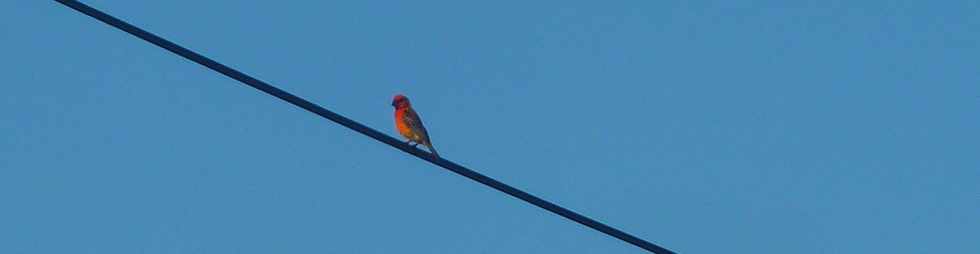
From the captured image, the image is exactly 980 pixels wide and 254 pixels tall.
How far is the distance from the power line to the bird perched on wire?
7.64 meters

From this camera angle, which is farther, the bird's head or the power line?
the bird's head

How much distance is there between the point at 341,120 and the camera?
34.3 feet

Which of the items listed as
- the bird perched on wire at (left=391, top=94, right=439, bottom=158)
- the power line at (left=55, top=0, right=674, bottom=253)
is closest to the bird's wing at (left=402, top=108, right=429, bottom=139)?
the bird perched on wire at (left=391, top=94, right=439, bottom=158)

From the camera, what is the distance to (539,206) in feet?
34.4

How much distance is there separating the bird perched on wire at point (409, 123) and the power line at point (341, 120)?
7.64 meters

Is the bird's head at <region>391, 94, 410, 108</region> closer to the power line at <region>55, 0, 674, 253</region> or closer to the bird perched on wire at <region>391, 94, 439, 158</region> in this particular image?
the bird perched on wire at <region>391, 94, 439, 158</region>

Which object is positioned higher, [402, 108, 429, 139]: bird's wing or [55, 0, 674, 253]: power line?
[402, 108, 429, 139]: bird's wing

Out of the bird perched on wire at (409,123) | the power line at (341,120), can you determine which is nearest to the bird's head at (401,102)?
the bird perched on wire at (409,123)

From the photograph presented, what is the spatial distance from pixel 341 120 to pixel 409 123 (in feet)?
30.1

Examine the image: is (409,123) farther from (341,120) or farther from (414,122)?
(341,120)

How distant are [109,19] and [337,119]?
4.47ft

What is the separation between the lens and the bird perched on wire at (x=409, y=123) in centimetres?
1884

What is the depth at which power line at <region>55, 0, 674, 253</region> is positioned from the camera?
977 cm

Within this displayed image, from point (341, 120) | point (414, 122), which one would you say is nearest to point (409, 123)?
point (414, 122)
